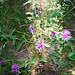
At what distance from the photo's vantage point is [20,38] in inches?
73.4

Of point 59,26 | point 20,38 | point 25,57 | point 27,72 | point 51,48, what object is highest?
point 59,26

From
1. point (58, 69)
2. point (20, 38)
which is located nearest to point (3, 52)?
point (20, 38)

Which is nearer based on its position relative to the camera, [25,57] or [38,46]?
[38,46]

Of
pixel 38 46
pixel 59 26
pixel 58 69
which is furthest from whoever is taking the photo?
pixel 59 26

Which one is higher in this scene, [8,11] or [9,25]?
[8,11]

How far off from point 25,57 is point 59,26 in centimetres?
77

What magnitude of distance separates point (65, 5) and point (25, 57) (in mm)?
1106

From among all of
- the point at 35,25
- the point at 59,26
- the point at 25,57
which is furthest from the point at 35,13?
the point at 25,57

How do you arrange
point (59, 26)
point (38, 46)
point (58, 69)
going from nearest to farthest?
point (38, 46)
point (58, 69)
point (59, 26)

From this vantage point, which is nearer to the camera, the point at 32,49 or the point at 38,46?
the point at 38,46

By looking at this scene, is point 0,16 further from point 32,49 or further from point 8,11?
point 32,49

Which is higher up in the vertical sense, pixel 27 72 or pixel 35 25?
pixel 35 25

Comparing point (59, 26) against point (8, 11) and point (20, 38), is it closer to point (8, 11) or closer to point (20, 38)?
point (20, 38)

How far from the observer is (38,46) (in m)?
1.66
